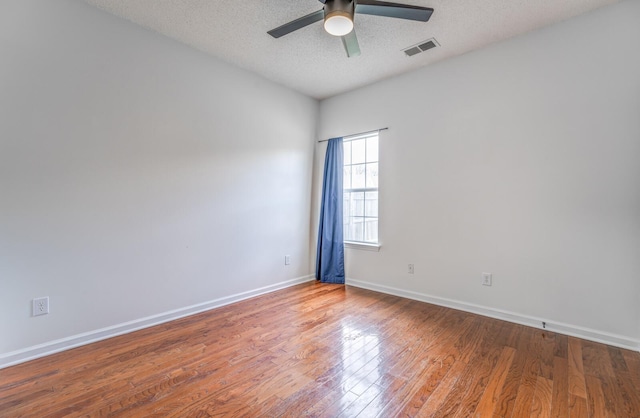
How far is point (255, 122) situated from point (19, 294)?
8.63 feet

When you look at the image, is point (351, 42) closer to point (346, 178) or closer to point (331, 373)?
point (346, 178)

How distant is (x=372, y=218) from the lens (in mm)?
3906

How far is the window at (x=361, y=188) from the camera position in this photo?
3922 millimetres

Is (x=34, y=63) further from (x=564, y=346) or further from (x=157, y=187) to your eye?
(x=564, y=346)

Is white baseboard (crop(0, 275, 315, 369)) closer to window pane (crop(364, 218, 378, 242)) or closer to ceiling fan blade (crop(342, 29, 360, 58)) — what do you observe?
window pane (crop(364, 218, 378, 242))

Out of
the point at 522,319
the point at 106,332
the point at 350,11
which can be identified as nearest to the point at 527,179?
the point at 522,319

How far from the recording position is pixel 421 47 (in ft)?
9.72

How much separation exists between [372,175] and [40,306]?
11.6 feet

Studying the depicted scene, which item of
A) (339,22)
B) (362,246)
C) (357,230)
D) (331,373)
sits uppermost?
(339,22)

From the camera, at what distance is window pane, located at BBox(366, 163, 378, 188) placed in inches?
154

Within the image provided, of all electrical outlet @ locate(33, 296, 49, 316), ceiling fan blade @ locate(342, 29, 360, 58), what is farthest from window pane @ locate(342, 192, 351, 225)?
electrical outlet @ locate(33, 296, 49, 316)

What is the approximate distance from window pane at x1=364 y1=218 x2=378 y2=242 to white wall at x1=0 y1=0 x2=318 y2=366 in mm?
1345

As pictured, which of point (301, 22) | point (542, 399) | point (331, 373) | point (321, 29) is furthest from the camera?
point (321, 29)

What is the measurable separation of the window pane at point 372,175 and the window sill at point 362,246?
2.61ft
